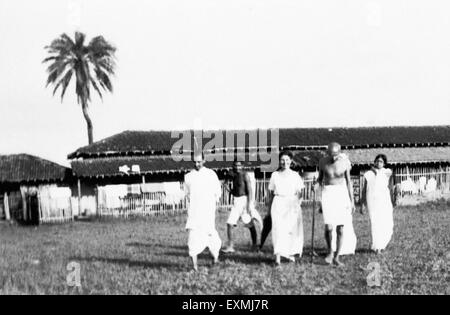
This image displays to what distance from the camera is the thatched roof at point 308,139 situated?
2862 cm

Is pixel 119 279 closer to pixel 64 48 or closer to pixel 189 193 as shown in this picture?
pixel 189 193

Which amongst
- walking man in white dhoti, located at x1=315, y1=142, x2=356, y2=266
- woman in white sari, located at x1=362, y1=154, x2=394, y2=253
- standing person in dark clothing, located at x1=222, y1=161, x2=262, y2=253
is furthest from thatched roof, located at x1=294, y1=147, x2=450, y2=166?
walking man in white dhoti, located at x1=315, y1=142, x2=356, y2=266

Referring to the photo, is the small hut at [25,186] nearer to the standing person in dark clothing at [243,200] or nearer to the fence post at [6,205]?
the fence post at [6,205]

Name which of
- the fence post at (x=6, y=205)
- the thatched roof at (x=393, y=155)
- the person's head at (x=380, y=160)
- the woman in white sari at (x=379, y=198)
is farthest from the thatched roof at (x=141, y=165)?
the person's head at (x=380, y=160)

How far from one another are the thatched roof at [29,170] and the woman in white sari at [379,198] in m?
19.5

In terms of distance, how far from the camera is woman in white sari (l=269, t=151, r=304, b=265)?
28.2 feet

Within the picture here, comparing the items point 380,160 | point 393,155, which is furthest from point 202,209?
point 393,155

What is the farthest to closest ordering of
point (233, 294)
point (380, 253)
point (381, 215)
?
point (381, 215), point (380, 253), point (233, 294)

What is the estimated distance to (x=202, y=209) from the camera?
8.51 metres

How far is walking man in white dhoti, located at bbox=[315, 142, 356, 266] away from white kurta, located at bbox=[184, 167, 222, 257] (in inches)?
68.6

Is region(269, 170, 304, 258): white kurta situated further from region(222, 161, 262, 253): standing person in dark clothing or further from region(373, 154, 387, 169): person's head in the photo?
region(373, 154, 387, 169): person's head
